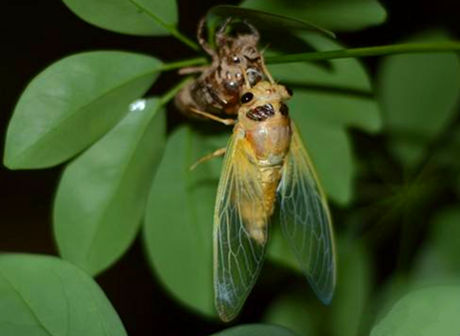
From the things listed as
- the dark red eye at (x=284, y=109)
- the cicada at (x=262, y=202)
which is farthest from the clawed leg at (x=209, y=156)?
the dark red eye at (x=284, y=109)

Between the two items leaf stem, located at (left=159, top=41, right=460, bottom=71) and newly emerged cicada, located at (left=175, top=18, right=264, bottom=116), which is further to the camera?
newly emerged cicada, located at (left=175, top=18, right=264, bottom=116)

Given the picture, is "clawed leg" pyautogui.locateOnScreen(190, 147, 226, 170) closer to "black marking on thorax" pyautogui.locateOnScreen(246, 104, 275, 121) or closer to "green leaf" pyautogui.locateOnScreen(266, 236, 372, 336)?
"black marking on thorax" pyautogui.locateOnScreen(246, 104, 275, 121)

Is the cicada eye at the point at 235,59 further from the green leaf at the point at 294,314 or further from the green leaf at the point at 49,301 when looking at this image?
the green leaf at the point at 294,314

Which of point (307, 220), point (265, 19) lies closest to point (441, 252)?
point (307, 220)

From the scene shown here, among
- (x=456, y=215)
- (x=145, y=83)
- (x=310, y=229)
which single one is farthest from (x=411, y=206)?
(x=145, y=83)

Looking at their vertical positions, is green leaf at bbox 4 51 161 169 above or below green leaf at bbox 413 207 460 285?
above

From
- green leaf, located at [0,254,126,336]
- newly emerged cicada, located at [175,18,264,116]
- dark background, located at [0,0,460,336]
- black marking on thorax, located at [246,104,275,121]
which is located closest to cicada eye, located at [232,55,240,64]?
newly emerged cicada, located at [175,18,264,116]

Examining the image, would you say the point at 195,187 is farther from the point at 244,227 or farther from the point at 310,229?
the point at 310,229
